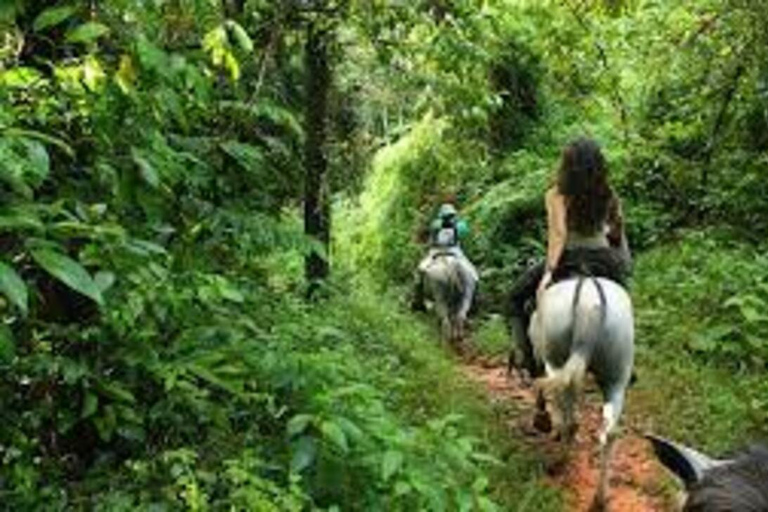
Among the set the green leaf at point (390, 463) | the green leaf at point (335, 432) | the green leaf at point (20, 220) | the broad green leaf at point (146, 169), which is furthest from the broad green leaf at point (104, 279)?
the green leaf at point (390, 463)

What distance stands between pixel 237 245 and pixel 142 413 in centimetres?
128

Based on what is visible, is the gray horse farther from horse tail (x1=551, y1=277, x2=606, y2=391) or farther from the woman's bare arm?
horse tail (x1=551, y1=277, x2=606, y2=391)

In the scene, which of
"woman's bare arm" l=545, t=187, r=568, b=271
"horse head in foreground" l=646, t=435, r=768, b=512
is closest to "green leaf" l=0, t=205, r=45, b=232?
"horse head in foreground" l=646, t=435, r=768, b=512

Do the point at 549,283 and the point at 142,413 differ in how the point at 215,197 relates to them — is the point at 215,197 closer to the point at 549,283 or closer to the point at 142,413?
the point at 142,413

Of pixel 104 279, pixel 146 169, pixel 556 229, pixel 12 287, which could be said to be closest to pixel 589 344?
pixel 556 229

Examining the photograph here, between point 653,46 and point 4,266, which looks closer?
point 4,266

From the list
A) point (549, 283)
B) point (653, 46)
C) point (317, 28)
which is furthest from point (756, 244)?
point (317, 28)

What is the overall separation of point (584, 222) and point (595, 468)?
6.15 feet

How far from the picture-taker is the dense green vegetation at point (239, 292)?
4.18 m

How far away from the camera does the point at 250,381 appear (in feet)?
15.9

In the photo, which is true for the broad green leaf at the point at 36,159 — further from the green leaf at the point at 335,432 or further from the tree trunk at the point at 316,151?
the tree trunk at the point at 316,151

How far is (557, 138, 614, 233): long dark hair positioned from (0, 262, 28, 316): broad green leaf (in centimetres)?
550

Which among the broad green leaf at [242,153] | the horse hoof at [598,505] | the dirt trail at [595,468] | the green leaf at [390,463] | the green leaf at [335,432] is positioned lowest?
the dirt trail at [595,468]

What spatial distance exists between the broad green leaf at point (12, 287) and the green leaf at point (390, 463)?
1.73 m
